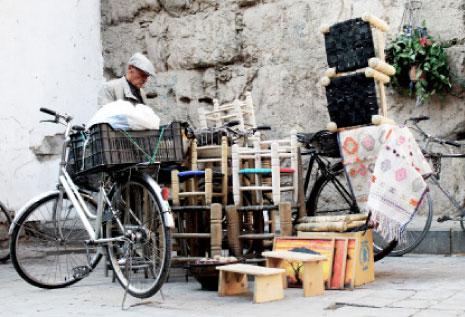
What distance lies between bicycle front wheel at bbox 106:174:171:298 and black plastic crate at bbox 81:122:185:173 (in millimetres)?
174

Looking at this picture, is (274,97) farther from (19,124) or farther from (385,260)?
(19,124)

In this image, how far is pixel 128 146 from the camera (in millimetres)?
4574

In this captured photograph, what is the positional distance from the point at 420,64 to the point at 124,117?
3.44 metres

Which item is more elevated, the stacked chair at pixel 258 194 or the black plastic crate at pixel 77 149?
the black plastic crate at pixel 77 149

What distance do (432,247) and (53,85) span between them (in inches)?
186

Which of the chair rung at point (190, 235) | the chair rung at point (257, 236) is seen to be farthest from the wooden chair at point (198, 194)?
the chair rung at point (257, 236)

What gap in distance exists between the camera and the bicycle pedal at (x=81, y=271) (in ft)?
17.4

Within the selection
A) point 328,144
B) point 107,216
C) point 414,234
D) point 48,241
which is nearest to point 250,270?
point 107,216

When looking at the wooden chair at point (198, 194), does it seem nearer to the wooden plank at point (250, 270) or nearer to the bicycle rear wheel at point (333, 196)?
the wooden plank at point (250, 270)

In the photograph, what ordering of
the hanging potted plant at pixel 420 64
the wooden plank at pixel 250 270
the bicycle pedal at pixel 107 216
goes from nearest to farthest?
the wooden plank at pixel 250 270 → the bicycle pedal at pixel 107 216 → the hanging potted plant at pixel 420 64

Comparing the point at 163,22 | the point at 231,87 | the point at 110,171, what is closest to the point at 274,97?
the point at 231,87

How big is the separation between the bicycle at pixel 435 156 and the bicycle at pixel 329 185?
0.27 feet

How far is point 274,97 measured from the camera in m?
7.97

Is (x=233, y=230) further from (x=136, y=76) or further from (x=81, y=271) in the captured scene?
(x=136, y=76)
